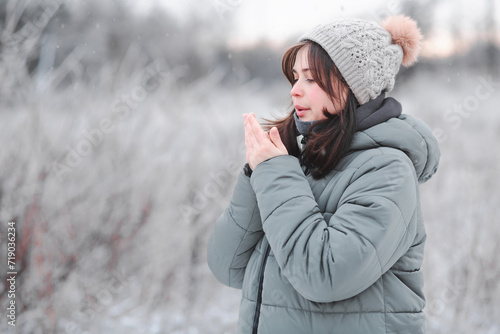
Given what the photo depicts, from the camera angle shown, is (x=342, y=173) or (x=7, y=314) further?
(x=7, y=314)

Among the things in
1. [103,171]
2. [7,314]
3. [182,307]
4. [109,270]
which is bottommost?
[182,307]

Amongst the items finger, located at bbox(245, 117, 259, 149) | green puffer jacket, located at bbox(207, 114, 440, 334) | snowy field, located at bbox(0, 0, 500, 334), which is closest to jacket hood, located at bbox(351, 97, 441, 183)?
green puffer jacket, located at bbox(207, 114, 440, 334)

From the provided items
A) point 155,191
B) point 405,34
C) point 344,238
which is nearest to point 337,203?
point 344,238

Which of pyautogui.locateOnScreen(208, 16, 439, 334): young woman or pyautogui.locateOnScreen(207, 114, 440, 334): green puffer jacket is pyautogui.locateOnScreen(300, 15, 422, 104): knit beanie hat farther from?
pyautogui.locateOnScreen(207, 114, 440, 334): green puffer jacket

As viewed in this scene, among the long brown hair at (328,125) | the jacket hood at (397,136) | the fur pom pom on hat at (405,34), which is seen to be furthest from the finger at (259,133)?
the fur pom pom on hat at (405,34)

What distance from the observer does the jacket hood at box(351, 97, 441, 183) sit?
98cm

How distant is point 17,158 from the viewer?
8.96ft

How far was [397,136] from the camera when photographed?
98cm

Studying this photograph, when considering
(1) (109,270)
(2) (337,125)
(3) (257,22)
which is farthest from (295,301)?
(3) (257,22)

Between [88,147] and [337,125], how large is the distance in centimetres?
260

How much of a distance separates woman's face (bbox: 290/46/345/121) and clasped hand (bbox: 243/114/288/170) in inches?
4.3

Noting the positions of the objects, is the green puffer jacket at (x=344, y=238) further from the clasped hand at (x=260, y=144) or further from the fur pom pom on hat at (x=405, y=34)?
the fur pom pom on hat at (x=405, y=34)

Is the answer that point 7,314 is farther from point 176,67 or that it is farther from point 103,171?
point 176,67

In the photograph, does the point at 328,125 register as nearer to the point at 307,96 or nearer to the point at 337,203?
the point at 307,96
